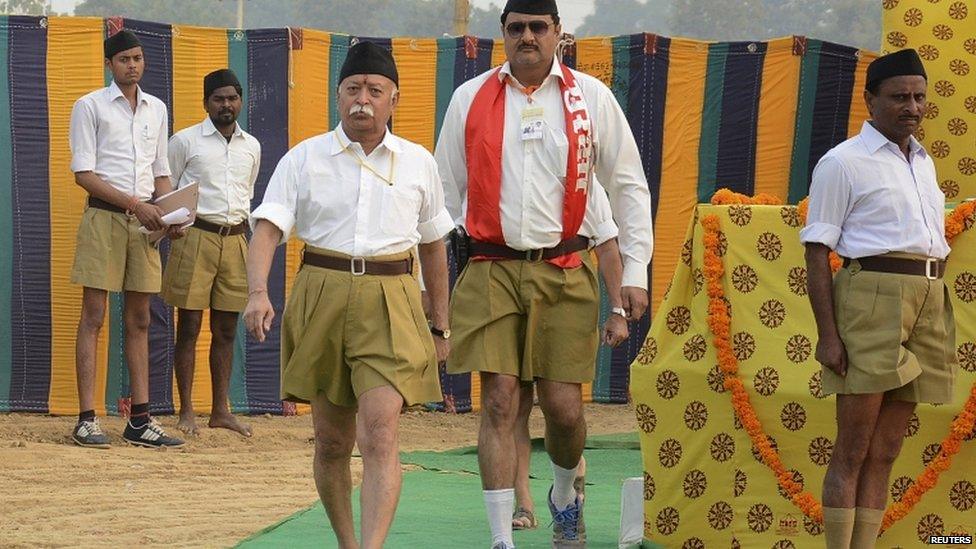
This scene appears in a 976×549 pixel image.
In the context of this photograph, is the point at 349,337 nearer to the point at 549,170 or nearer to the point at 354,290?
the point at 354,290

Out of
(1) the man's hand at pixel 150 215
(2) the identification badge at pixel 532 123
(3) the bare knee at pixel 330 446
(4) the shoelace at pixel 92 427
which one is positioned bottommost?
(4) the shoelace at pixel 92 427

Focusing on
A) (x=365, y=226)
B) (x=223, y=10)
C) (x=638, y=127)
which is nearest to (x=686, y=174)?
(x=638, y=127)

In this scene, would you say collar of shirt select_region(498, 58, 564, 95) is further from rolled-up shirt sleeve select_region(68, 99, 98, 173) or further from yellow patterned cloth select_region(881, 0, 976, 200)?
yellow patterned cloth select_region(881, 0, 976, 200)

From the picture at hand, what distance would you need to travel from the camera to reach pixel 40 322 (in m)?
11.1

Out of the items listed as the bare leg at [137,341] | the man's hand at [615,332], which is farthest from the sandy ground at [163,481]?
the man's hand at [615,332]

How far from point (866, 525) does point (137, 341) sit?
5255 millimetres

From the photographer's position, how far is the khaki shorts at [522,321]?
673cm

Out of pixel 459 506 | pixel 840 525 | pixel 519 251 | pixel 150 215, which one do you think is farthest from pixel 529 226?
pixel 150 215

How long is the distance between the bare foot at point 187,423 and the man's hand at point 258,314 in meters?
4.76

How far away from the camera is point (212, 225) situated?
10.6m

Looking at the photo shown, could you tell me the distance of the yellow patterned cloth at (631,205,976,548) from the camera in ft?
21.1

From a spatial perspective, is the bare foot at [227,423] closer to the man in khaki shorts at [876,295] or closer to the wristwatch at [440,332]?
the wristwatch at [440,332]

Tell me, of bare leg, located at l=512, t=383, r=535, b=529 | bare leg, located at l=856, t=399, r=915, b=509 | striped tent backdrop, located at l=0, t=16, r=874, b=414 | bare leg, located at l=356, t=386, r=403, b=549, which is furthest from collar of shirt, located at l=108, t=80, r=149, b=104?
bare leg, located at l=856, t=399, r=915, b=509

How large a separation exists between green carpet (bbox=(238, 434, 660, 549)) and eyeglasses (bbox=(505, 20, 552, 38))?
206 centimetres
